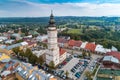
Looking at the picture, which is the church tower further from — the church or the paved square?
the paved square

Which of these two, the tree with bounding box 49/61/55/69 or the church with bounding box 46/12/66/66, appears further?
the tree with bounding box 49/61/55/69

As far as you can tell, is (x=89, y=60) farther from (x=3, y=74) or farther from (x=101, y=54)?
(x=3, y=74)

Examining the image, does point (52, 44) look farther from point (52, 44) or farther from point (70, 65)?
point (70, 65)

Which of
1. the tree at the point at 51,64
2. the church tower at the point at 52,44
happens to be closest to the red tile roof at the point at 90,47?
the church tower at the point at 52,44

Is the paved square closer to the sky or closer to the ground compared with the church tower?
closer to the ground

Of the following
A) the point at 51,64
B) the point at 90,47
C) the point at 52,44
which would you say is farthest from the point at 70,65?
the point at 90,47

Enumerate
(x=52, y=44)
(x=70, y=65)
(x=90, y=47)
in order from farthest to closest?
(x=90, y=47)
(x=70, y=65)
(x=52, y=44)

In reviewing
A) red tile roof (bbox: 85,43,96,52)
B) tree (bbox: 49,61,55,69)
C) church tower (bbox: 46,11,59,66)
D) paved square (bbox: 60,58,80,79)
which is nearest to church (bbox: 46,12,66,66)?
church tower (bbox: 46,11,59,66)

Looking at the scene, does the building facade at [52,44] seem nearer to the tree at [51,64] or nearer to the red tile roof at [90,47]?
the tree at [51,64]
